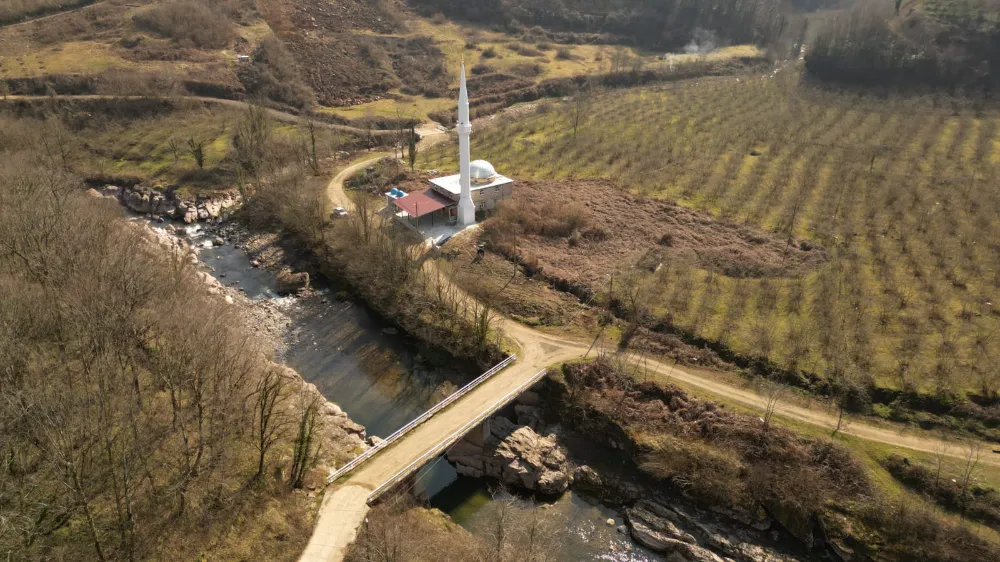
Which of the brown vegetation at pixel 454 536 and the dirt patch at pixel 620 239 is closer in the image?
the brown vegetation at pixel 454 536

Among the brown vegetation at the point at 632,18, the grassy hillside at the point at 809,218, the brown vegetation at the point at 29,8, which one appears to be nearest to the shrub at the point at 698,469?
the grassy hillside at the point at 809,218

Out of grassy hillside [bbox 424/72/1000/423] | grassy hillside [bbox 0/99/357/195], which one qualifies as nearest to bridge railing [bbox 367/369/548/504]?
grassy hillside [bbox 424/72/1000/423]

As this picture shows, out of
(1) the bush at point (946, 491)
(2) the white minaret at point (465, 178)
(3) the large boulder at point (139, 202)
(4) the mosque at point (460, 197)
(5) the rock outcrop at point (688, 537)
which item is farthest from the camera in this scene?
(3) the large boulder at point (139, 202)

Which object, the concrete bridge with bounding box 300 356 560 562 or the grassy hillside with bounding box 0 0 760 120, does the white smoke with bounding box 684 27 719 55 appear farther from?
the concrete bridge with bounding box 300 356 560 562

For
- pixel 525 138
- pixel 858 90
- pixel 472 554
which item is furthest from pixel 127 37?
pixel 858 90

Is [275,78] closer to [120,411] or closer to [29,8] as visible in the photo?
[29,8]

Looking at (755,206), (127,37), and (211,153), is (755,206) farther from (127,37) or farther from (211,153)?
(127,37)

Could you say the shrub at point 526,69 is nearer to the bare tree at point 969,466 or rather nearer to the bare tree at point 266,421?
the bare tree at point 266,421
